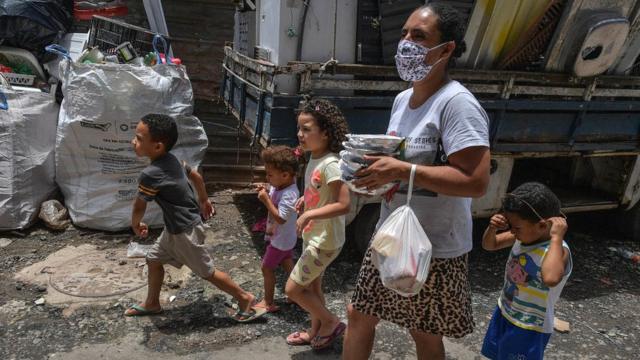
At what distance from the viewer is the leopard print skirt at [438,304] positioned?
1.80 meters

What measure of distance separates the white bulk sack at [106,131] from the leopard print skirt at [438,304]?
9.28ft

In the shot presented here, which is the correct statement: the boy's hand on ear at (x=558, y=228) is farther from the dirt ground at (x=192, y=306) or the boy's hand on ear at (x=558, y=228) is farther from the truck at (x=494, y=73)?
the truck at (x=494, y=73)

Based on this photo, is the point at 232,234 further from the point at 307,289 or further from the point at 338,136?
the point at 338,136

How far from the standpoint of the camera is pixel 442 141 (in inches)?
64.8

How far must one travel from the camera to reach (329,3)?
341cm

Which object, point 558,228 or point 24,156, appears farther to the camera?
point 24,156

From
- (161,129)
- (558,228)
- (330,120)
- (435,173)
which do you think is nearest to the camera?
(435,173)

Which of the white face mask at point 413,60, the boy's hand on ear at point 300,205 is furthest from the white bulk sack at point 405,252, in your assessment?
the boy's hand on ear at point 300,205

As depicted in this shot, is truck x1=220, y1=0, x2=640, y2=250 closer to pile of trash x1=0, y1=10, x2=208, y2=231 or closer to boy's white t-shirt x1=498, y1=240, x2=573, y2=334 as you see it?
pile of trash x1=0, y1=10, x2=208, y2=231

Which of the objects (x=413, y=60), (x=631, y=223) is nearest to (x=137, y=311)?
(x=413, y=60)

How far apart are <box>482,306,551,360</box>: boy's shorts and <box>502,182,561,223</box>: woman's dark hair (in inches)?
19.3

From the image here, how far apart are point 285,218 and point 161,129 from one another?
2.80ft

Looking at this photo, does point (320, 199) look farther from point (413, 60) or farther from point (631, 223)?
point (631, 223)

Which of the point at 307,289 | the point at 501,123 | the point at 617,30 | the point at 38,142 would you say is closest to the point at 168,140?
the point at 307,289
